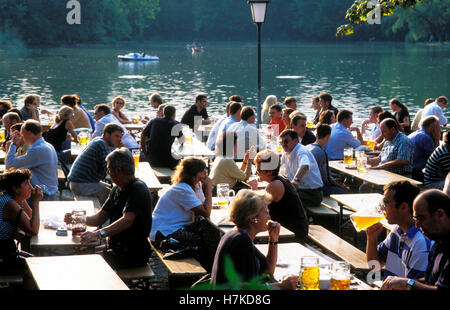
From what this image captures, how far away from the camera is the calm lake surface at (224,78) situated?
30.1 metres

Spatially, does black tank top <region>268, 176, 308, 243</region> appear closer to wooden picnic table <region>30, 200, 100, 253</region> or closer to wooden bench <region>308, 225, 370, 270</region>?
wooden bench <region>308, 225, 370, 270</region>

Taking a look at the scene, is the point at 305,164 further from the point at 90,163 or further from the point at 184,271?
the point at 184,271

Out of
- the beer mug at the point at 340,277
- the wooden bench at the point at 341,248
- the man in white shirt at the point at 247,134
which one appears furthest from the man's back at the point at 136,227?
the man in white shirt at the point at 247,134

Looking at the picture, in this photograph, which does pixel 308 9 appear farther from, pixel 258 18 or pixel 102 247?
pixel 102 247

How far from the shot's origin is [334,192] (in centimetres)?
763

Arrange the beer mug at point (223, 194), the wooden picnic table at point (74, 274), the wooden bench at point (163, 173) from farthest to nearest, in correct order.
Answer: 1. the wooden bench at point (163, 173)
2. the beer mug at point (223, 194)
3. the wooden picnic table at point (74, 274)

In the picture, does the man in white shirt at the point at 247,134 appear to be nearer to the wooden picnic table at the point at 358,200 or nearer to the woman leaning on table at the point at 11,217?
the wooden picnic table at the point at 358,200

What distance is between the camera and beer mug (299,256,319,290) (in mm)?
3500

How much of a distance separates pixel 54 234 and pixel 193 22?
93.3 m

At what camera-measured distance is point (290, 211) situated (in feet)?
18.3

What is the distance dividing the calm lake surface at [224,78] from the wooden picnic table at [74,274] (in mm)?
19222

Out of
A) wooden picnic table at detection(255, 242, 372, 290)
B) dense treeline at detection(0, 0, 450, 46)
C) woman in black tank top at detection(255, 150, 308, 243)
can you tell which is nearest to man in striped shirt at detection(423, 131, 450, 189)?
woman in black tank top at detection(255, 150, 308, 243)
